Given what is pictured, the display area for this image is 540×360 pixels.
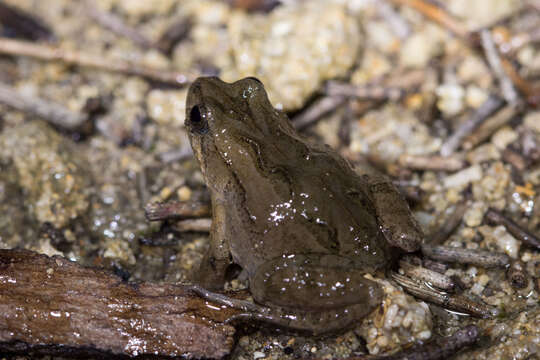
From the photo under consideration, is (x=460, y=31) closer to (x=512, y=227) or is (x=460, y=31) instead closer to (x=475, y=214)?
(x=475, y=214)

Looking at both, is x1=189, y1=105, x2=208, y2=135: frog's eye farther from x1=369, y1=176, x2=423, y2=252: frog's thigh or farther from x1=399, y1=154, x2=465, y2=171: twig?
x1=399, y1=154, x2=465, y2=171: twig

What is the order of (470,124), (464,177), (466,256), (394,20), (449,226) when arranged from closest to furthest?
(466,256) → (449,226) → (464,177) → (470,124) → (394,20)

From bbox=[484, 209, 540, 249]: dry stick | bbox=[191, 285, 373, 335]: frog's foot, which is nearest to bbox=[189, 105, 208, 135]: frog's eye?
bbox=[191, 285, 373, 335]: frog's foot

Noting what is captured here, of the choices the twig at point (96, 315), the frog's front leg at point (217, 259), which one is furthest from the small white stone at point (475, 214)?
the twig at point (96, 315)

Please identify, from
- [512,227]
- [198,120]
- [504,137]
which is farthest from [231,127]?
[504,137]

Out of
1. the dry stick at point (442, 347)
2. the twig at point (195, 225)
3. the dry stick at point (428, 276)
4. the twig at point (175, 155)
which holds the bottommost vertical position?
the dry stick at point (442, 347)

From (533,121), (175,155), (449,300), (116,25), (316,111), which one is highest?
(116,25)

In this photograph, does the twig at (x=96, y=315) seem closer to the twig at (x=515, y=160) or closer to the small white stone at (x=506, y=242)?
the small white stone at (x=506, y=242)
